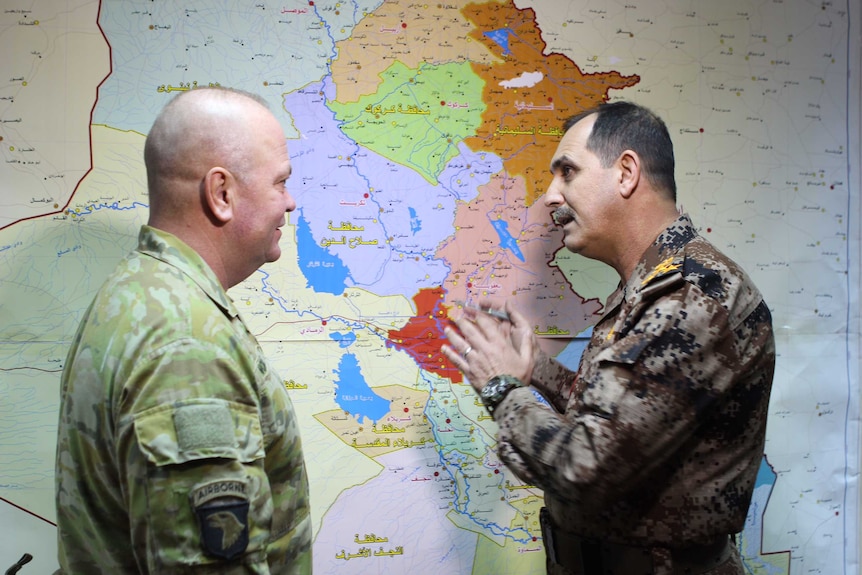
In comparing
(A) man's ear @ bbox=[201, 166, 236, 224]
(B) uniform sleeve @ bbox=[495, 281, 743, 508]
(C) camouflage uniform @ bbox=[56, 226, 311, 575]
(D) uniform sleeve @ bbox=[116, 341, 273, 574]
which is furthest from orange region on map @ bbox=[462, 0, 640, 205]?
(D) uniform sleeve @ bbox=[116, 341, 273, 574]

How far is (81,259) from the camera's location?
1.90m

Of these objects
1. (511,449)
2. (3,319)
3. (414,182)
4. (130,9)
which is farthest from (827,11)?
(3,319)

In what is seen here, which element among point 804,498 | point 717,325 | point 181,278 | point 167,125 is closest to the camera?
point 181,278

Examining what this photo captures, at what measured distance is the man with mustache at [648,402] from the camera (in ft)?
4.62

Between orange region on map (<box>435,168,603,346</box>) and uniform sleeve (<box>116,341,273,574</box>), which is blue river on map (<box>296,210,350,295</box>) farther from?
uniform sleeve (<box>116,341,273,574</box>)

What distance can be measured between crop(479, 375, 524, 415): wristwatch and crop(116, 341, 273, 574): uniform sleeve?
2.11 feet

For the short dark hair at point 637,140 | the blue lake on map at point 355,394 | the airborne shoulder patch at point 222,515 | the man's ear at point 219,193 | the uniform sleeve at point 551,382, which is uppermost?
the man's ear at point 219,193

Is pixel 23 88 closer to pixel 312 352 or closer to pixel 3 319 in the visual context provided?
pixel 3 319

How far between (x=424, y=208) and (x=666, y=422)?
102 centimetres

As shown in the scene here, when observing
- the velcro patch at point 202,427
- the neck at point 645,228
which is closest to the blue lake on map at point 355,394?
the neck at point 645,228

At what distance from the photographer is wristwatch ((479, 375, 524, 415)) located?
5.20 ft

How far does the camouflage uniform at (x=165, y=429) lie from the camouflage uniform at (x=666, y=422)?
1.96ft

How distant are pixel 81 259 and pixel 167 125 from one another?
0.79 metres

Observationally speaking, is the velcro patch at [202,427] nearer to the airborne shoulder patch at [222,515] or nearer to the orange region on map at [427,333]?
the airborne shoulder patch at [222,515]
